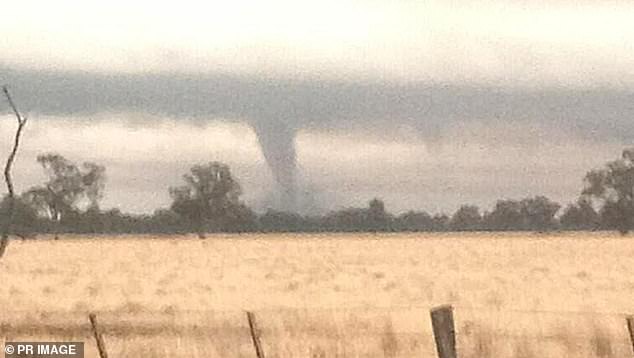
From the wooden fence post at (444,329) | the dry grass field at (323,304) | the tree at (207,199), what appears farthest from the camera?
the tree at (207,199)

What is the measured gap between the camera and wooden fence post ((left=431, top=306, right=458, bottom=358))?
1115 cm

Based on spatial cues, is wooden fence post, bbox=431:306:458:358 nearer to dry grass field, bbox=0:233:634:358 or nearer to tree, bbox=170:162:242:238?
dry grass field, bbox=0:233:634:358

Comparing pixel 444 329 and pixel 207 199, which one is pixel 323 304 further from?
pixel 207 199

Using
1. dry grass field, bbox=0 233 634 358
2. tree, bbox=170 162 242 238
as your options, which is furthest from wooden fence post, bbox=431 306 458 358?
tree, bbox=170 162 242 238

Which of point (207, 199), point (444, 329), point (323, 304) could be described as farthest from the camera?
point (207, 199)

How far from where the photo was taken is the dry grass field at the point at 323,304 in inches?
739

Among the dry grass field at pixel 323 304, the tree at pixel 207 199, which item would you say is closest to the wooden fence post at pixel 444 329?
the dry grass field at pixel 323 304

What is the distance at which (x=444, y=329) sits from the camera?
444 inches

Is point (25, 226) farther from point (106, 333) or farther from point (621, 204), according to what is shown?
point (106, 333)

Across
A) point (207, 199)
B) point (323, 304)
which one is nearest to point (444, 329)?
point (323, 304)

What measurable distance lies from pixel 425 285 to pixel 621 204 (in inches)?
2862

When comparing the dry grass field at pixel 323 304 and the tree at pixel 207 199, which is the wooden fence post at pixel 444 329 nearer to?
the dry grass field at pixel 323 304

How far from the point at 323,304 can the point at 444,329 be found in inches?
732

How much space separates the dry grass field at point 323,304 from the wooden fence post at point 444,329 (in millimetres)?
6300
